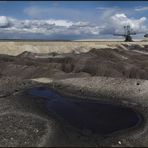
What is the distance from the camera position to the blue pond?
27542 millimetres

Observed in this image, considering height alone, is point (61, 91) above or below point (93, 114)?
above

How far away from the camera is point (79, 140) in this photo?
24.0 metres

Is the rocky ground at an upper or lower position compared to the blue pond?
upper

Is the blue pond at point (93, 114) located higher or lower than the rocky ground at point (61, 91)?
lower

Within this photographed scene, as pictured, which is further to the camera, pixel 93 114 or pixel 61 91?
pixel 61 91

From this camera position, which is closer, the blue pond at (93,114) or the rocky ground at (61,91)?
the rocky ground at (61,91)

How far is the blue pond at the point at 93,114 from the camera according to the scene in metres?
27.5

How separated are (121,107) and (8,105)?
11.3 metres

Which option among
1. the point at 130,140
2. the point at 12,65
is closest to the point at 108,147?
the point at 130,140

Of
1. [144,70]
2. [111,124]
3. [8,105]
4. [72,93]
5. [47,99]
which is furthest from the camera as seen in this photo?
[144,70]

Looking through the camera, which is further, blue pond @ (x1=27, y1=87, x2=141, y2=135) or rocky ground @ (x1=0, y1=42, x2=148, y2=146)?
blue pond @ (x1=27, y1=87, x2=141, y2=135)

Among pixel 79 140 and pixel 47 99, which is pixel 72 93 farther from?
pixel 79 140

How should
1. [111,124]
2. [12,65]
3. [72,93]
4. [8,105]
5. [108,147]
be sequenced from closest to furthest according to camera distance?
[108,147] < [111,124] < [8,105] < [72,93] < [12,65]

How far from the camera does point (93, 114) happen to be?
3122 centimetres
